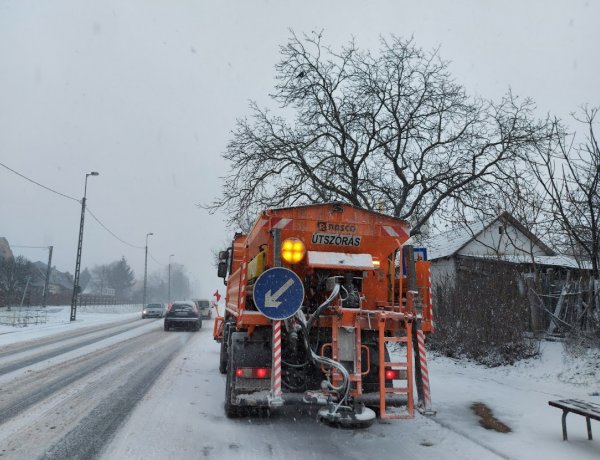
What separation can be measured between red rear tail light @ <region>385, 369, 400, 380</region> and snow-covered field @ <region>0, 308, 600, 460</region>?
0.70 meters

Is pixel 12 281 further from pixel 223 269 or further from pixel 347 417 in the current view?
pixel 347 417

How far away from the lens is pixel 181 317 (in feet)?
78.4

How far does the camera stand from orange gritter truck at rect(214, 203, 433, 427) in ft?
17.2

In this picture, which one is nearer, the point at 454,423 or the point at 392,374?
the point at 392,374

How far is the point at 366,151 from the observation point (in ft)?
59.1

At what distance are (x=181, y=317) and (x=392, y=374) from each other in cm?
1991

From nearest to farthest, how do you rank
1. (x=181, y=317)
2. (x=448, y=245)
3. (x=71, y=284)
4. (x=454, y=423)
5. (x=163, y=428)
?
(x=163, y=428)
(x=454, y=423)
(x=181, y=317)
(x=448, y=245)
(x=71, y=284)

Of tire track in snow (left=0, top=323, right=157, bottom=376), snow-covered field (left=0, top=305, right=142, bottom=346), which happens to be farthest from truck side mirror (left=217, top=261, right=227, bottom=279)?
snow-covered field (left=0, top=305, right=142, bottom=346)

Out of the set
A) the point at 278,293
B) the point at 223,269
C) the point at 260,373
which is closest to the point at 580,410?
the point at 278,293

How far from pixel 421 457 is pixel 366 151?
14222 mm

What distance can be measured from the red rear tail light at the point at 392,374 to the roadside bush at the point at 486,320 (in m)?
5.64

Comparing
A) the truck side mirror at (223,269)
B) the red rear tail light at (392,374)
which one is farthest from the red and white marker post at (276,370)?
the truck side mirror at (223,269)

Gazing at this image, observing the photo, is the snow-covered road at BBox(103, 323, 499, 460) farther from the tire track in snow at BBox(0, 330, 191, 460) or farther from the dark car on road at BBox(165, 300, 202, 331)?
the dark car on road at BBox(165, 300, 202, 331)

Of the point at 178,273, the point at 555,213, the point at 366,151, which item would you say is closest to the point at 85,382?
the point at 555,213
